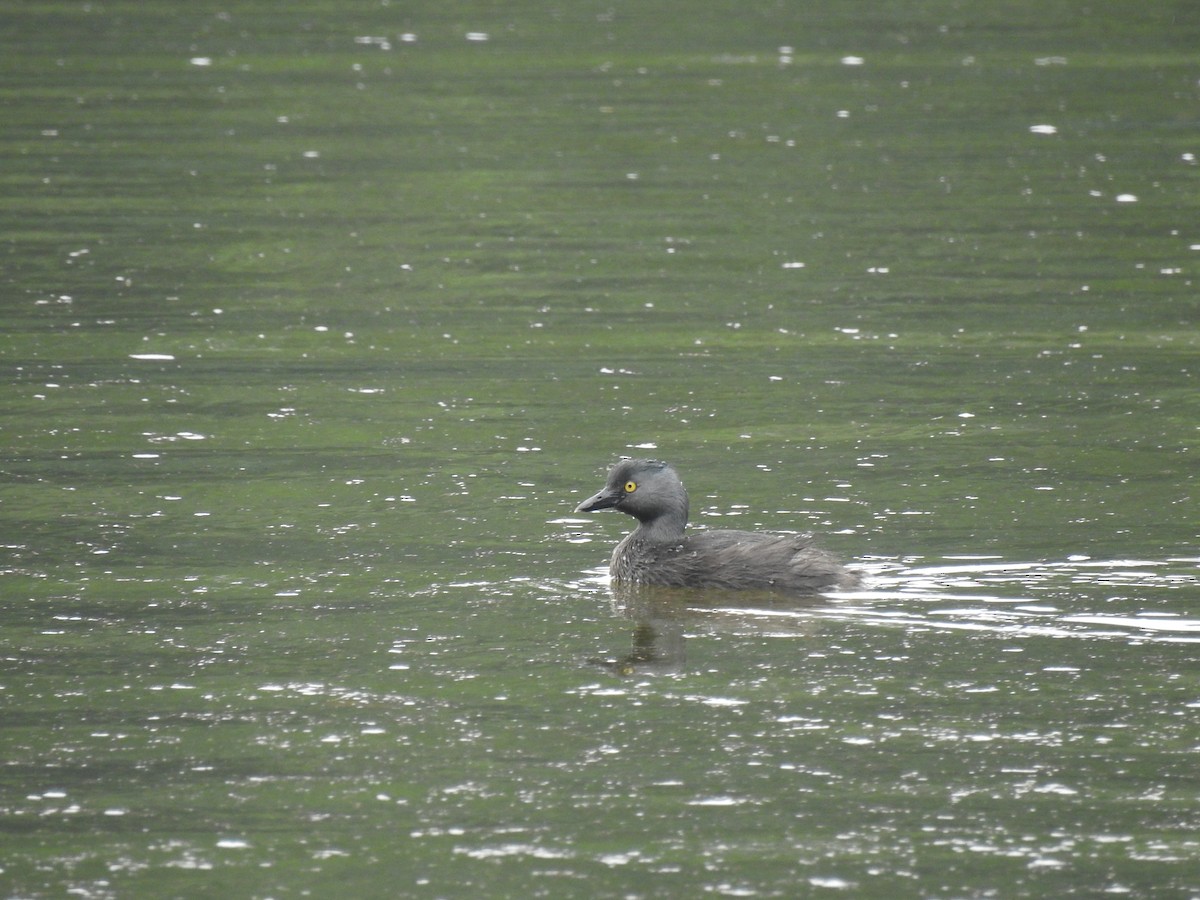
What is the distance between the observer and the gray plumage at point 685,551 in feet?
30.3

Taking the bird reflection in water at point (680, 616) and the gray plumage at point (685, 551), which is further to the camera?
the gray plumage at point (685, 551)

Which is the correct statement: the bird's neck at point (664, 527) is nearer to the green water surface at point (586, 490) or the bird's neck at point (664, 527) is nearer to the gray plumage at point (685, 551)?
the gray plumage at point (685, 551)

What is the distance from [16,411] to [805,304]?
5657mm

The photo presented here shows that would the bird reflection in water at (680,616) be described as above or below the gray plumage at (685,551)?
below

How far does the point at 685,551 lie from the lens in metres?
9.64

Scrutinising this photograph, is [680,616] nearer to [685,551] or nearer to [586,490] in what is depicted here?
[685,551]

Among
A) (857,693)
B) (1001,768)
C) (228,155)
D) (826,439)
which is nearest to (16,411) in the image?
(826,439)

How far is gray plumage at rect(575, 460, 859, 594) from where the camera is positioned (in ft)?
30.3

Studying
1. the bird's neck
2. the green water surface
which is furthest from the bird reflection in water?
the bird's neck

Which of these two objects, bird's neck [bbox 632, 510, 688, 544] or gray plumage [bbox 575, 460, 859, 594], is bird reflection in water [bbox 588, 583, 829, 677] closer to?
gray plumage [bbox 575, 460, 859, 594]

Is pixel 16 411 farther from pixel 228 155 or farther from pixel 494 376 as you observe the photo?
pixel 228 155

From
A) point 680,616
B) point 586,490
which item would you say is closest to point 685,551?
point 680,616

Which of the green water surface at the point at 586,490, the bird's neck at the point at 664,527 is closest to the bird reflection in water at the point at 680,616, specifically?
the green water surface at the point at 586,490

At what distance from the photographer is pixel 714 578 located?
31.2 feet
